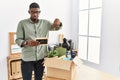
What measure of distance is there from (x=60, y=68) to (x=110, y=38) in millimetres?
1648

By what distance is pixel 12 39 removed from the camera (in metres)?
2.99

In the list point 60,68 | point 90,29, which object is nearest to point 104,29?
point 90,29

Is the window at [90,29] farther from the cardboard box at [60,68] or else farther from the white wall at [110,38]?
the cardboard box at [60,68]

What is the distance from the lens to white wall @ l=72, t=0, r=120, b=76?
285 centimetres

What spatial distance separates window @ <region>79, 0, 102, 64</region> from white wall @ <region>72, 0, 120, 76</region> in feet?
0.50

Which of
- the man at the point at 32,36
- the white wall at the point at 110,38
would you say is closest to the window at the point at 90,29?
the white wall at the point at 110,38

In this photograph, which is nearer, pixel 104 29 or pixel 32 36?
pixel 32 36

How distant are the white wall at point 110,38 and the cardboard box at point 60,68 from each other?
4.83 feet

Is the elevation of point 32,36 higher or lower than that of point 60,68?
higher

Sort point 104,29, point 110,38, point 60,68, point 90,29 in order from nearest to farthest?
point 60,68, point 110,38, point 104,29, point 90,29

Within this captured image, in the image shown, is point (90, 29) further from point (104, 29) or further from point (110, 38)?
point (110, 38)

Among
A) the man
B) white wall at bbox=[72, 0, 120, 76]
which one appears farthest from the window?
the man

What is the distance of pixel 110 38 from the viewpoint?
2990 millimetres

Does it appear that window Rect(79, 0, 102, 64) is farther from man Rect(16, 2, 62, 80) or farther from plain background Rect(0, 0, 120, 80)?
man Rect(16, 2, 62, 80)
